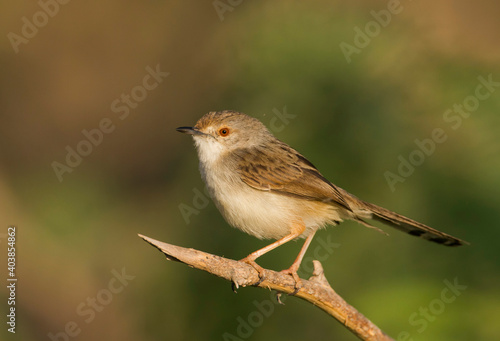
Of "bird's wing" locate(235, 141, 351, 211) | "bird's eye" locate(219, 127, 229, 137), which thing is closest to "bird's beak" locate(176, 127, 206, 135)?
"bird's eye" locate(219, 127, 229, 137)

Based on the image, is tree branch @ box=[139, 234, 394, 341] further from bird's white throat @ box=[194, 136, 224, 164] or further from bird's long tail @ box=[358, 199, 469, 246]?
bird's white throat @ box=[194, 136, 224, 164]

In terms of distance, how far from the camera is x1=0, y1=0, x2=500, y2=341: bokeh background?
5.97m

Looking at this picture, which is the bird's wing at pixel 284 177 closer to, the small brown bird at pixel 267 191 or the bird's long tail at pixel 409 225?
the small brown bird at pixel 267 191

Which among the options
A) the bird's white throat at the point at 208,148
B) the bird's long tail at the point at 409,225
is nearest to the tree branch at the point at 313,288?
the bird's long tail at the point at 409,225

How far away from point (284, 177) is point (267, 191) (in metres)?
0.21

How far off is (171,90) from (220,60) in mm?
2188

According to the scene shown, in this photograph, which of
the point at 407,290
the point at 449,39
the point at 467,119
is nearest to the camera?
the point at 407,290

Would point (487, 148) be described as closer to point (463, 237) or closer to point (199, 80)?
point (463, 237)

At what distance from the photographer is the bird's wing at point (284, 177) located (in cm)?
483

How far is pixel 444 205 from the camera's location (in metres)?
6.36

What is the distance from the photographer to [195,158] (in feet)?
27.7

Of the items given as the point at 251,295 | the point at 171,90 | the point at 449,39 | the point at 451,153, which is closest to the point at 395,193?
the point at 451,153

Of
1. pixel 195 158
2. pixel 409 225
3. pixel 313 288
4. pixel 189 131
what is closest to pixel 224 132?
pixel 189 131

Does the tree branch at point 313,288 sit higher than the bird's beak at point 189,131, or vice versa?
the bird's beak at point 189,131
